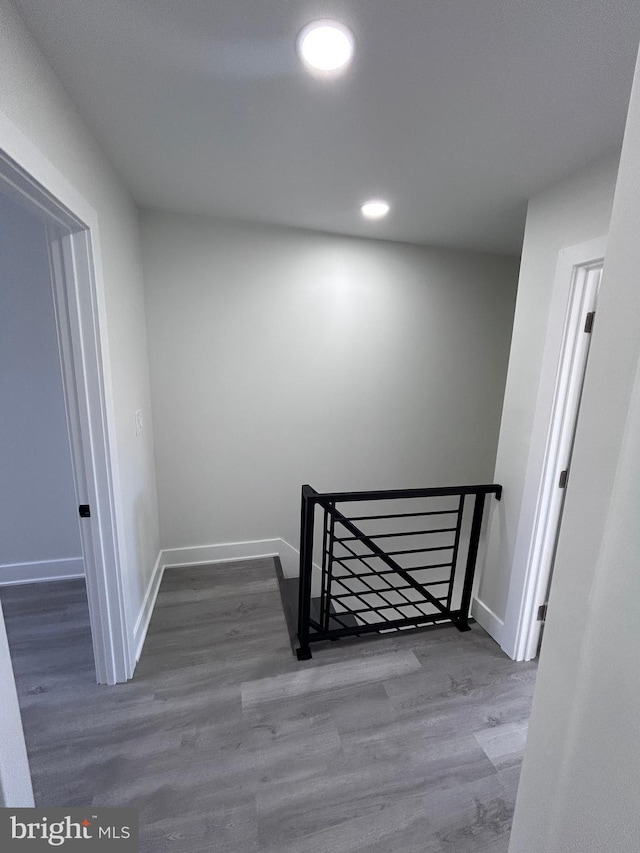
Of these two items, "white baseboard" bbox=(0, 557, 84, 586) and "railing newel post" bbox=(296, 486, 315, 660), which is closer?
"railing newel post" bbox=(296, 486, 315, 660)

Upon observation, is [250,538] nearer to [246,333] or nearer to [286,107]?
[246,333]

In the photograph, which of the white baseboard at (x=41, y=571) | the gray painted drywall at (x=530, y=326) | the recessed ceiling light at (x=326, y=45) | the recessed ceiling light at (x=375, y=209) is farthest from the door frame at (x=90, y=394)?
the gray painted drywall at (x=530, y=326)

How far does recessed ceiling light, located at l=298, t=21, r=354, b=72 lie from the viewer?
915 mm

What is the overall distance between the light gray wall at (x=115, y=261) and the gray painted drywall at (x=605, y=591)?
1.33 meters

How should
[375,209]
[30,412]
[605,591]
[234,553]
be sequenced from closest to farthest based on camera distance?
[605,591] → [375,209] → [30,412] → [234,553]

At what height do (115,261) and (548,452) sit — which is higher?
(115,261)

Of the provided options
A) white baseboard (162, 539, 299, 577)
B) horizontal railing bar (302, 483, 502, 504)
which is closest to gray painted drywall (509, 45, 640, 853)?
horizontal railing bar (302, 483, 502, 504)

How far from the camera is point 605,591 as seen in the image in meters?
0.43

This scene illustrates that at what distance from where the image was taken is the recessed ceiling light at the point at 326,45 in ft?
3.00

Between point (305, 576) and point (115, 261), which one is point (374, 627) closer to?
point (305, 576)

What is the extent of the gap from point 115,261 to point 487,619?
285cm

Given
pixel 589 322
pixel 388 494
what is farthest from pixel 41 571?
pixel 589 322

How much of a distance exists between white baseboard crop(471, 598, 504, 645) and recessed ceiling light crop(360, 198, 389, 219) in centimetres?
243

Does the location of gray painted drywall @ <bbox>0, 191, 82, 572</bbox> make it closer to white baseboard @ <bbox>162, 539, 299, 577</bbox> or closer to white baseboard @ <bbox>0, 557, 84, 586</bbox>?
white baseboard @ <bbox>0, 557, 84, 586</bbox>
